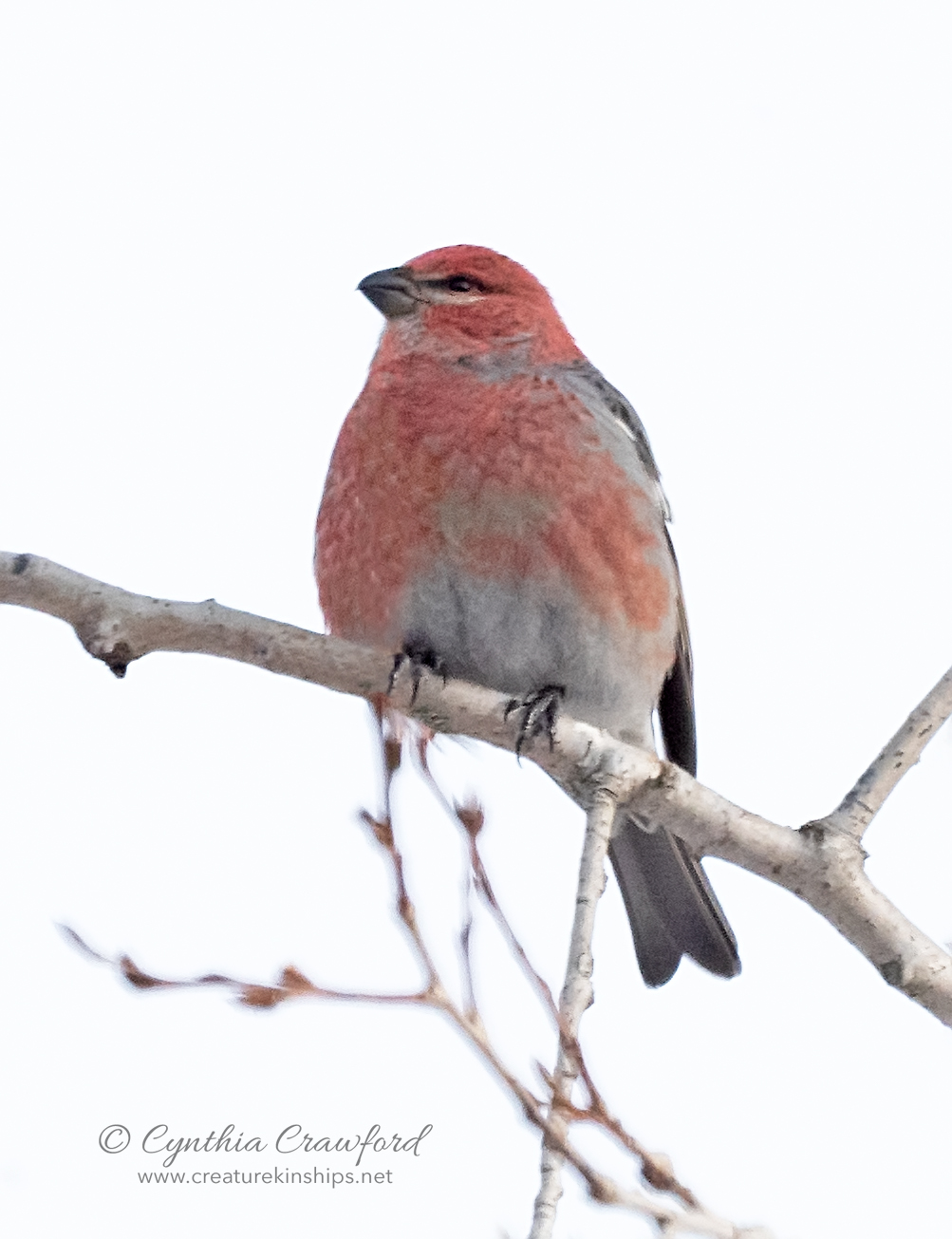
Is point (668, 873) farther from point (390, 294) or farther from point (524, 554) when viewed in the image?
point (390, 294)

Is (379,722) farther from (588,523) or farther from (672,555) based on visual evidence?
(672,555)

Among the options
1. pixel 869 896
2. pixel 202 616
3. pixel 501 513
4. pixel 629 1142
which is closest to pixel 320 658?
pixel 202 616

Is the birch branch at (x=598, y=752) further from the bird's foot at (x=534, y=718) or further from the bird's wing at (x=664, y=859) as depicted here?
the bird's wing at (x=664, y=859)

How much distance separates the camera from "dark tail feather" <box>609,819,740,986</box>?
4.20 m

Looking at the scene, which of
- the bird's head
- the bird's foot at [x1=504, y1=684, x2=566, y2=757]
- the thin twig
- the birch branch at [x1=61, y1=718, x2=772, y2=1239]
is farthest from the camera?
the bird's head

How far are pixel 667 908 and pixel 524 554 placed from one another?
1.06 meters

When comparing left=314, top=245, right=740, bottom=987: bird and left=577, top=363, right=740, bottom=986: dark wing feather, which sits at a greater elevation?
left=314, top=245, right=740, bottom=987: bird

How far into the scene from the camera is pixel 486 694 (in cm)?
338

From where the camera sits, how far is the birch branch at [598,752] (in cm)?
291

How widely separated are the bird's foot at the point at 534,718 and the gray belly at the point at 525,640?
315mm

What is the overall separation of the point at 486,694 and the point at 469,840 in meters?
1.09

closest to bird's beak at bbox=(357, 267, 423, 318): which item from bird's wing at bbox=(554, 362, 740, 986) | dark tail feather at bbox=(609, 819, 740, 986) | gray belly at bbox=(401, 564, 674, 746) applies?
bird's wing at bbox=(554, 362, 740, 986)

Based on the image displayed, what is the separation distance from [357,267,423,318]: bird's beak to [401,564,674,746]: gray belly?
3.13 feet

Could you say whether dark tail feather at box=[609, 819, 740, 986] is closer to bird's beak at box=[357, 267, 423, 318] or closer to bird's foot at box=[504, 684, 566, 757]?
bird's foot at box=[504, 684, 566, 757]
